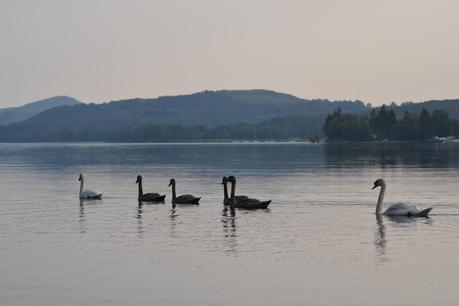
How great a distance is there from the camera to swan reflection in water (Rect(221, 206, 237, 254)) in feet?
108

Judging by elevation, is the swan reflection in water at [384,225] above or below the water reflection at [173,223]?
below

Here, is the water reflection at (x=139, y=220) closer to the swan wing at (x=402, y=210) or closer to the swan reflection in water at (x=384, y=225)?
the swan reflection in water at (x=384, y=225)

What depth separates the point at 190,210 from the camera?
48.4m

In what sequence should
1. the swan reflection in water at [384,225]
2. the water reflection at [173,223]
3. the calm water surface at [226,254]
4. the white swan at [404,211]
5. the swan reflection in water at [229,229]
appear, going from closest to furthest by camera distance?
1. the calm water surface at [226,254]
2. the swan reflection in water at [384,225]
3. the swan reflection in water at [229,229]
4. the water reflection at [173,223]
5. the white swan at [404,211]

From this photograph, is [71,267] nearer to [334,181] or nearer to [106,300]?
[106,300]

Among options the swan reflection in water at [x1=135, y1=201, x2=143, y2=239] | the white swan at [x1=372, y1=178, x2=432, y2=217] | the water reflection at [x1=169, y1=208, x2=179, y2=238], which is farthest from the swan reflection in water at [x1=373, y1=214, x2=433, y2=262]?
the swan reflection in water at [x1=135, y1=201, x2=143, y2=239]

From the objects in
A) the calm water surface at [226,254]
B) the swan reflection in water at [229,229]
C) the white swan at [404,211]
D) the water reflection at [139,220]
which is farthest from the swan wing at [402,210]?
the water reflection at [139,220]

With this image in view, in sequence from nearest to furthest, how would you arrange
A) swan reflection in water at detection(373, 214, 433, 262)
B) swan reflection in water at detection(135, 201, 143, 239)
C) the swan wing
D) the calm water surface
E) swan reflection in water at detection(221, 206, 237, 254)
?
the calm water surface → swan reflection in water at detection(373, 214, 433, 262) → swan reflection in water at detection(221, 206, 237, 254) → swan reflection in water at detection(135, 201, 143, 239) → the swan wing

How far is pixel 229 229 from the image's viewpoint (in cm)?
3869

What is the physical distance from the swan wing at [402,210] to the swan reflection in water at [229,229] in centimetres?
854

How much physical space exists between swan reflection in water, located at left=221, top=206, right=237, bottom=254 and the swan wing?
336 inches

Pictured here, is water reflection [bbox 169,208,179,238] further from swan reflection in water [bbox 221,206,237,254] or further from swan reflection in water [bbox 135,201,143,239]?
swan reflection in water [bbox 221,206,237,254]

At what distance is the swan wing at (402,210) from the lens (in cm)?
4372

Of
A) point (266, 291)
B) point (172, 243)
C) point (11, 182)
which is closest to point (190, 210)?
point (172, 243)
